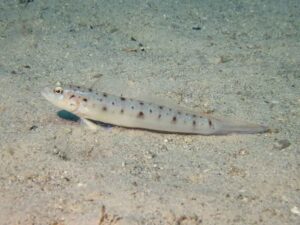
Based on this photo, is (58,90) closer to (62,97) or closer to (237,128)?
(62,97)

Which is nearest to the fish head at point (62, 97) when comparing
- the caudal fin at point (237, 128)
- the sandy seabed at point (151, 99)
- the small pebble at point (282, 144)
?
the sandy seabed at point (151, 99)

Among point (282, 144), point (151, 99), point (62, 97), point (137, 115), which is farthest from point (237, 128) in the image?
point (62, 97)

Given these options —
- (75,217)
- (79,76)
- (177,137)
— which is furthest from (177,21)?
(75,217)

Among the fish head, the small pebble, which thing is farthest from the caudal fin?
the fish head

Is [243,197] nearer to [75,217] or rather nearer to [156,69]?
[75,217]

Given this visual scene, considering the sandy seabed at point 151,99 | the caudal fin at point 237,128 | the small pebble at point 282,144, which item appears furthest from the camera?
the caudal fin at point 237,128

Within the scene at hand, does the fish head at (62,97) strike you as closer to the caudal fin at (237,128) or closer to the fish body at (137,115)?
the fish body at (137,115)

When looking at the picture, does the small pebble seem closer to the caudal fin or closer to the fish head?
the caudal fin
